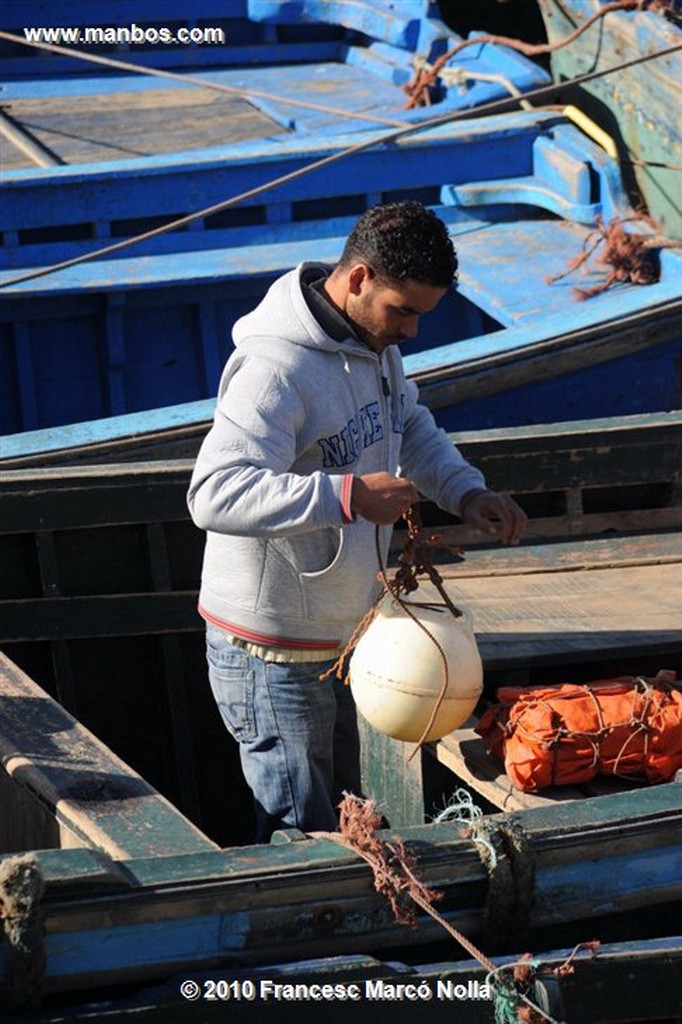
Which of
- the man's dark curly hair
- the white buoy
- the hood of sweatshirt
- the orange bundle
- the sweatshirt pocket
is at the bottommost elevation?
the orange bundle

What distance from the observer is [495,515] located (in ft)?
11.8

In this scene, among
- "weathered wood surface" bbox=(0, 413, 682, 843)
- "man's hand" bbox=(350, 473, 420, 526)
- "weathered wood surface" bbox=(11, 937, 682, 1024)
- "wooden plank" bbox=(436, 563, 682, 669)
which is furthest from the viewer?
"weathered wood surface" bbox=(0, 413, 682, 843)

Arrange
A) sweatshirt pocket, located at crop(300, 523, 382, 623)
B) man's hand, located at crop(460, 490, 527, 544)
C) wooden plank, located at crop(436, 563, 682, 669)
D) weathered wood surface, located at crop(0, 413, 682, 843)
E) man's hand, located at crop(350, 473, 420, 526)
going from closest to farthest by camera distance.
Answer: man's hand, located at crop(350, 473, 420, 526) → sweatshirt pocket, located at crop(300, 523, 382, 623) → man's hand, located at crop(460, 490, 527, 544) → wooden plank, located at crop(436, 563, 682, 669) → weathered wood surface, located at crop(0, 413, 682, 843)

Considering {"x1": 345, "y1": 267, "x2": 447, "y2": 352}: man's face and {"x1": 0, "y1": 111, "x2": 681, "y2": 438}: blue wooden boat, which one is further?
{"x1": 0, "y1": 111, "x2": 681, "y2": 438}: blue wooden boat

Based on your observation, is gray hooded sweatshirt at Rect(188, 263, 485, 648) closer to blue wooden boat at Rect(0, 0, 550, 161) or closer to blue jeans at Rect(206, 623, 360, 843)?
blue jeans at Rect(206, 623, 360, 843)

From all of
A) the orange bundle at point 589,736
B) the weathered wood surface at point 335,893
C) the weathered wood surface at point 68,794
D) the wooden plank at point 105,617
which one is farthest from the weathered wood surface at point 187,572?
the weathered wood surface at point 335,893

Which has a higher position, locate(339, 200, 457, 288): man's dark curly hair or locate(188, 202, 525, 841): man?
locate(339, 200, 457, 288): man's dark curly hair

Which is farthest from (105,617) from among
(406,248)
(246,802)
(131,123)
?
(131,123)

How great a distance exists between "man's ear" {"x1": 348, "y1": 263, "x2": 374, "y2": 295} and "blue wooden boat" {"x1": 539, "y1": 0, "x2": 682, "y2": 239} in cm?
369

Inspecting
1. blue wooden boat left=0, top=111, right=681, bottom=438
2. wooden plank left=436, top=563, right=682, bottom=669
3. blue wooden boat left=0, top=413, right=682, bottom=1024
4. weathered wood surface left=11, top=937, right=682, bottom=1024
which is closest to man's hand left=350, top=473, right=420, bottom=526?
blue wooden boat left=0, top=413, right=682, bottom=1024

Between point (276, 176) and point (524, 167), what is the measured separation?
1.10 metres

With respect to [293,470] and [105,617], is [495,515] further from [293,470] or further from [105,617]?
[105,617]

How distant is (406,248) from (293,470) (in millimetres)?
505

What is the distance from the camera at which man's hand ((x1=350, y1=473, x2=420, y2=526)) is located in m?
3.14
